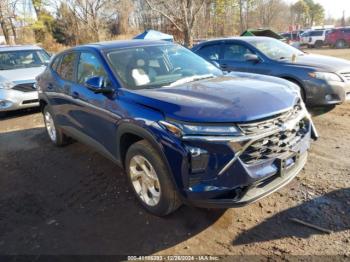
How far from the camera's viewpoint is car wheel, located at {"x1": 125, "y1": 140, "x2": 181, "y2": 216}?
292 centimetres

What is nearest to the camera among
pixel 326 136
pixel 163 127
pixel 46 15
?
pixel 163 127

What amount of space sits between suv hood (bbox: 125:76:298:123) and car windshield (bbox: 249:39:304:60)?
358 centimetres

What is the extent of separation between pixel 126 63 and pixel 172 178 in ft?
5.45

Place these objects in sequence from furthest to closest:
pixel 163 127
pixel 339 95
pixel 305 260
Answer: pixel 339 95 → pixel 163 127 → pixel 305 260

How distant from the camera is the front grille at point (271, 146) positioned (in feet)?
8.75

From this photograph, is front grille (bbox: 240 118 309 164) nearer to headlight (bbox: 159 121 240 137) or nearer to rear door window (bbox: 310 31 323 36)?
headlight (bbox: 159 121 240 137)

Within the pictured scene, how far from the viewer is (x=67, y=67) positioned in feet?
15.7

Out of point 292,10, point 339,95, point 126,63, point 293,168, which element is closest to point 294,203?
point 293,168

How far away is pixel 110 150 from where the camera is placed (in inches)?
148

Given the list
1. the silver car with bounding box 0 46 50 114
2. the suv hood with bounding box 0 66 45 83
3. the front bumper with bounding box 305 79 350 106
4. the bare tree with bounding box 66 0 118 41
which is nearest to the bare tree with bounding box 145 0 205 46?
the bare tree with bounding box 66 0 118 41

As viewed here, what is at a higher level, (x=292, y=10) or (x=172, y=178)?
(x=292, y=10)

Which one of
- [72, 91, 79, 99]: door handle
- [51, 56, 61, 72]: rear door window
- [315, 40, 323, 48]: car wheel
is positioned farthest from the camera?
[315, 40, 323, 48]: car wheel

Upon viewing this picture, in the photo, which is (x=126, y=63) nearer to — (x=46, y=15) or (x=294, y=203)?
(x=294, y=203)

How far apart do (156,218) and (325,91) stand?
418 centimetres
